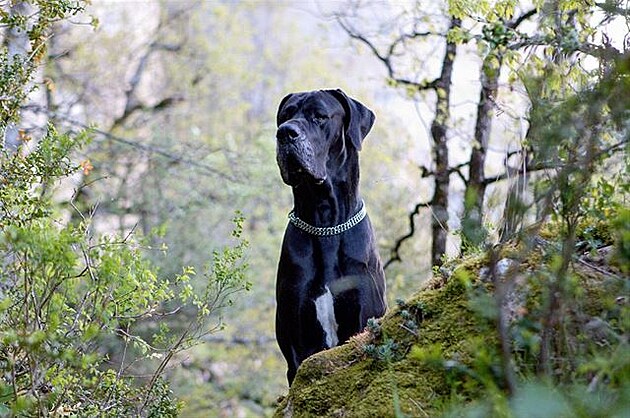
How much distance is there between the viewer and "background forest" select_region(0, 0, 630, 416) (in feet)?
9.46

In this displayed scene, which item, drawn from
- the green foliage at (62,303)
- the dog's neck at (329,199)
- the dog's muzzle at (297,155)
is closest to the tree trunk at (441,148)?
the dog's neck at (329,199)

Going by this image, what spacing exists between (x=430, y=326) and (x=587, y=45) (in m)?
1.29

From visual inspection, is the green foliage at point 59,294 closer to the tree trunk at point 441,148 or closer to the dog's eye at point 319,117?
the dog's eye at point 319,117

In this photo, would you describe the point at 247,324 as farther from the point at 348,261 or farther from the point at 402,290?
the point at 348,261

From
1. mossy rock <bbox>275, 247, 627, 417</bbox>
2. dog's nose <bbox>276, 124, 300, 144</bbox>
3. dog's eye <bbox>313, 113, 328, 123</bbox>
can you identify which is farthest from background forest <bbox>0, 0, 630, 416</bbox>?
dog's eye <bbox>313, 113, 328, 123</bbox>

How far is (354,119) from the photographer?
4.79 meters

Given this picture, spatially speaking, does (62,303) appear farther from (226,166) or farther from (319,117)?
(226,166)

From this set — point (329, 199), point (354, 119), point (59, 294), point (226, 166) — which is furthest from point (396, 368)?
point (226, 166)

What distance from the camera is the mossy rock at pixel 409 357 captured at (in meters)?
2.97

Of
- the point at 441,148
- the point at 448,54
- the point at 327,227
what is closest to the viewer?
the point at 327,227

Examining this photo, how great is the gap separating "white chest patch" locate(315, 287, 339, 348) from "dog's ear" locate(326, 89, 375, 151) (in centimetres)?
87

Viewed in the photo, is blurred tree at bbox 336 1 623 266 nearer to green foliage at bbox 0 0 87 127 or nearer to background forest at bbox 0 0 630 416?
background forest at bbox 0 0 630 416

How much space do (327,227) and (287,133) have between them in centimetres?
53

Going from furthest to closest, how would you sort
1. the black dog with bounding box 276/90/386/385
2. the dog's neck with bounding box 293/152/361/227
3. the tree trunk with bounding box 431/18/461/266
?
1. the tree trunk with bounding box 431/18/461/266
2. the dog's neck with bounding box 293/152/361/227
3. the black dog with bounding box 276/90/386/385
